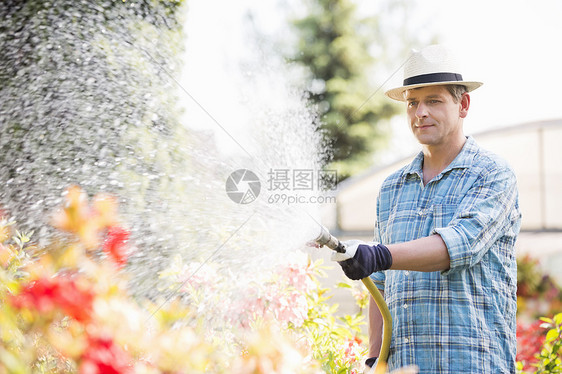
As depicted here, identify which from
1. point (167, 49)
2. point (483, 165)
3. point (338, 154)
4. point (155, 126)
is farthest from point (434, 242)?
point (338, 154)

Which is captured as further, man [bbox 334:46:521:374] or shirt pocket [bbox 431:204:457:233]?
shirt pocket [bbox 431:204:457:233]

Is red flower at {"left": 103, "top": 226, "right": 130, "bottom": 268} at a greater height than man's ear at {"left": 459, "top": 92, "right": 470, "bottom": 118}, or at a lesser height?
lesser

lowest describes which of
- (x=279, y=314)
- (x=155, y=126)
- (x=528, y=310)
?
(x=528, y=310)

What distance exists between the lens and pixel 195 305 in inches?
98.7

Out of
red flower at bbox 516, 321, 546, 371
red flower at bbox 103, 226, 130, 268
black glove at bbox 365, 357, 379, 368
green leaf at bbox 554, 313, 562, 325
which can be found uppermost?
red flower at bbox 103, 226, 130, 268

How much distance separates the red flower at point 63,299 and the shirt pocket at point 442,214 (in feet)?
4.16

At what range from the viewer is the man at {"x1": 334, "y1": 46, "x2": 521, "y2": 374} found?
158 cm

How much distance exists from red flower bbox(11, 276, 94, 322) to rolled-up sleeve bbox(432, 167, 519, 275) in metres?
1.10

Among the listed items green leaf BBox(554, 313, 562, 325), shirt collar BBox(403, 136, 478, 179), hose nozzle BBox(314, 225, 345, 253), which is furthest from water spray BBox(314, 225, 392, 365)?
green leaf BBox(554, 313, 562, 325)

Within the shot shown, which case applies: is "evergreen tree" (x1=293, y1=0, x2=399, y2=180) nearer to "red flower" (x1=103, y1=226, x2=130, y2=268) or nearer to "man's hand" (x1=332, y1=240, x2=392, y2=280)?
"man's hand" (x1=332, y1=240, x2=392, y2=280)

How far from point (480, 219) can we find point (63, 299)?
4.02ft

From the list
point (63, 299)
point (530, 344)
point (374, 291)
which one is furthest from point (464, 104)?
point (530, 344)

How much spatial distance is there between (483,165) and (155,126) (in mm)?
2148

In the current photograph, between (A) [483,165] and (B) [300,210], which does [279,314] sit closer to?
(B) [300,210]
